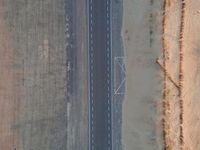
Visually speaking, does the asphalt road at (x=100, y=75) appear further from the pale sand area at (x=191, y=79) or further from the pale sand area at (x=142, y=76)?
the pale sand area at (x=191, y=79)

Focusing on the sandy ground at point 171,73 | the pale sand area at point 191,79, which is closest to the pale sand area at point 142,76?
the sandy ground at point 171,73

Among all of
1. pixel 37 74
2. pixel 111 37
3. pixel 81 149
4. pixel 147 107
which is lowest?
pixel 81 149

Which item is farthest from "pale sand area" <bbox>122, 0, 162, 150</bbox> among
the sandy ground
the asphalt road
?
the asphalt road

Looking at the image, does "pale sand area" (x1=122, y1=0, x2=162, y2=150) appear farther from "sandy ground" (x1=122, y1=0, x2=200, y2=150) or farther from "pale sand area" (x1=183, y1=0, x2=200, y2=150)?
"pale sand area" (x1=183, y1=0, x2=200, y2=150)

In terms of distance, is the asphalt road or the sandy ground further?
the asphalt road

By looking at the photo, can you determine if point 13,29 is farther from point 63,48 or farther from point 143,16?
point 143,16

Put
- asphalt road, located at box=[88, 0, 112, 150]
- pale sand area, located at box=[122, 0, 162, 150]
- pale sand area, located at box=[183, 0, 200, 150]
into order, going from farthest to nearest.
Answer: asphalt road, located at box=[88, 0, 112, 150], pale sand area, located at box=[122, 0, 162, 150], pale sand area, located at box=[183, 0, 200, 150]

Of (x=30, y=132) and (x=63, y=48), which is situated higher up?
(x=63, y=48)

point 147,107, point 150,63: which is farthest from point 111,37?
point 147,107
